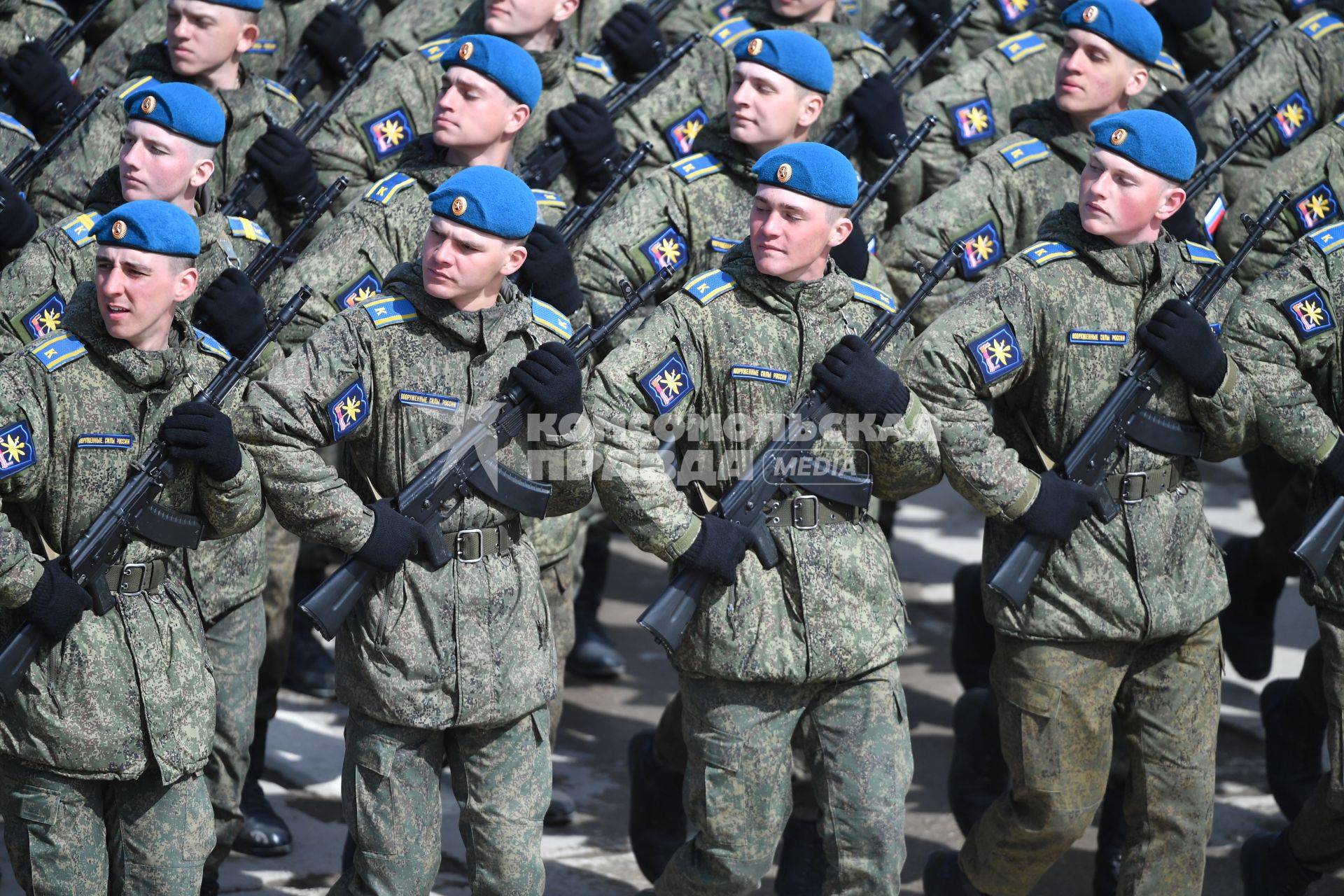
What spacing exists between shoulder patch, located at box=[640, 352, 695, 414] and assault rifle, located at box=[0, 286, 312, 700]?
1149 millimetres

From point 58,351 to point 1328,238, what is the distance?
361 centimetres

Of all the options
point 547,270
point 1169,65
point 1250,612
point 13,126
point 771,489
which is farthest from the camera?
point 1250,612

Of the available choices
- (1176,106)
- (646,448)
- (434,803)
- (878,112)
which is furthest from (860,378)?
(1176,106)

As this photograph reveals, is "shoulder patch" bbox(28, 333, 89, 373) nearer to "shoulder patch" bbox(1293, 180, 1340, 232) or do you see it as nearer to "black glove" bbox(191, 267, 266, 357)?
"black glove" bbox(191, 267, 266, 357)

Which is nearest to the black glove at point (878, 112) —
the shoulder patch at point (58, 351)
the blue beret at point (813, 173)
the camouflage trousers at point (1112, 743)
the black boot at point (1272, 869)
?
the blue beret at point (813, 173)

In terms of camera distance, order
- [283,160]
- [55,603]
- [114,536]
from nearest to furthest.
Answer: [55,603]
[114,536]
[283,160]

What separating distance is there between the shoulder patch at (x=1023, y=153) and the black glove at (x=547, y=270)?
1.64 meters

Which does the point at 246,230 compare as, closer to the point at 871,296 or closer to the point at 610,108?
the point at 610,108

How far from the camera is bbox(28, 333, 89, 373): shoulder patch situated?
4.91 meters

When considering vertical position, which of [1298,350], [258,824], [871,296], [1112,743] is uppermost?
[871,296]

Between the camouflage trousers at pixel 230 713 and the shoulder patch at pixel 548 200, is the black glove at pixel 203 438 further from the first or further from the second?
the shoulder patch at pixel 548 200

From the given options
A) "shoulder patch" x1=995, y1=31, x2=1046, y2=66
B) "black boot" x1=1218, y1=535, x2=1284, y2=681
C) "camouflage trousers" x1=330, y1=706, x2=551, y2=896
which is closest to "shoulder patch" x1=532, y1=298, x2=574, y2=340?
"camouflage trousers" x1=330, y1=706, x2=551, y2=896

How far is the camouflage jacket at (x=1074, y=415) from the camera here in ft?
18.5

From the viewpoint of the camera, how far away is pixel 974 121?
7.71 m
